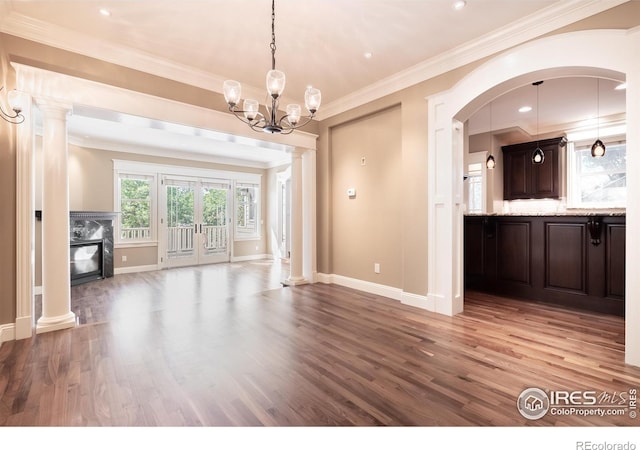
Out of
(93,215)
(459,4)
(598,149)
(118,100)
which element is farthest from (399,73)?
(93,215)

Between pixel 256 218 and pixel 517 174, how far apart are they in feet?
22.9

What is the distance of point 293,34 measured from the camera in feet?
10.2

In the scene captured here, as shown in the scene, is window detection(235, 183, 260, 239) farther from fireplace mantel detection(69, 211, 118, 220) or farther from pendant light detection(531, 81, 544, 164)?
pendant light detection(531, 81, 544, 164)

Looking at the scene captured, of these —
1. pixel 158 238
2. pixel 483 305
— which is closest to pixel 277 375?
pixel 483 305

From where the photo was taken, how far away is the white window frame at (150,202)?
6820 mm

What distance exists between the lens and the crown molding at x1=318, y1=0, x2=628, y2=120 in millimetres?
2632

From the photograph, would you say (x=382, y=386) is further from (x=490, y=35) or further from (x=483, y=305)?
(x=490, y=35)

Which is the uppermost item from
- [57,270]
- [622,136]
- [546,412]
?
[622,136]

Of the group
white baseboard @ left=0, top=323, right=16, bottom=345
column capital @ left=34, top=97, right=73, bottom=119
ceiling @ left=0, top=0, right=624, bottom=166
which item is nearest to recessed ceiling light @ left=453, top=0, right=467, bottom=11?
ceiling @ left=0, top=0, right=624, bottom=166

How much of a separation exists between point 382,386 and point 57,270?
349 centimetres

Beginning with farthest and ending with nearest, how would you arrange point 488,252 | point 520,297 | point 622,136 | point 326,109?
point 622,136 → point 326,109 → point 488,252 → point 520,297

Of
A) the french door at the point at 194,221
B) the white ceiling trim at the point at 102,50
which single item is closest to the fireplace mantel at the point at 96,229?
the french door at the point at 194,221

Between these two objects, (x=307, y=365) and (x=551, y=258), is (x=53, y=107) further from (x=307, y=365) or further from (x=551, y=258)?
(x=551, y=258)

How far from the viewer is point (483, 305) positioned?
4047mm
